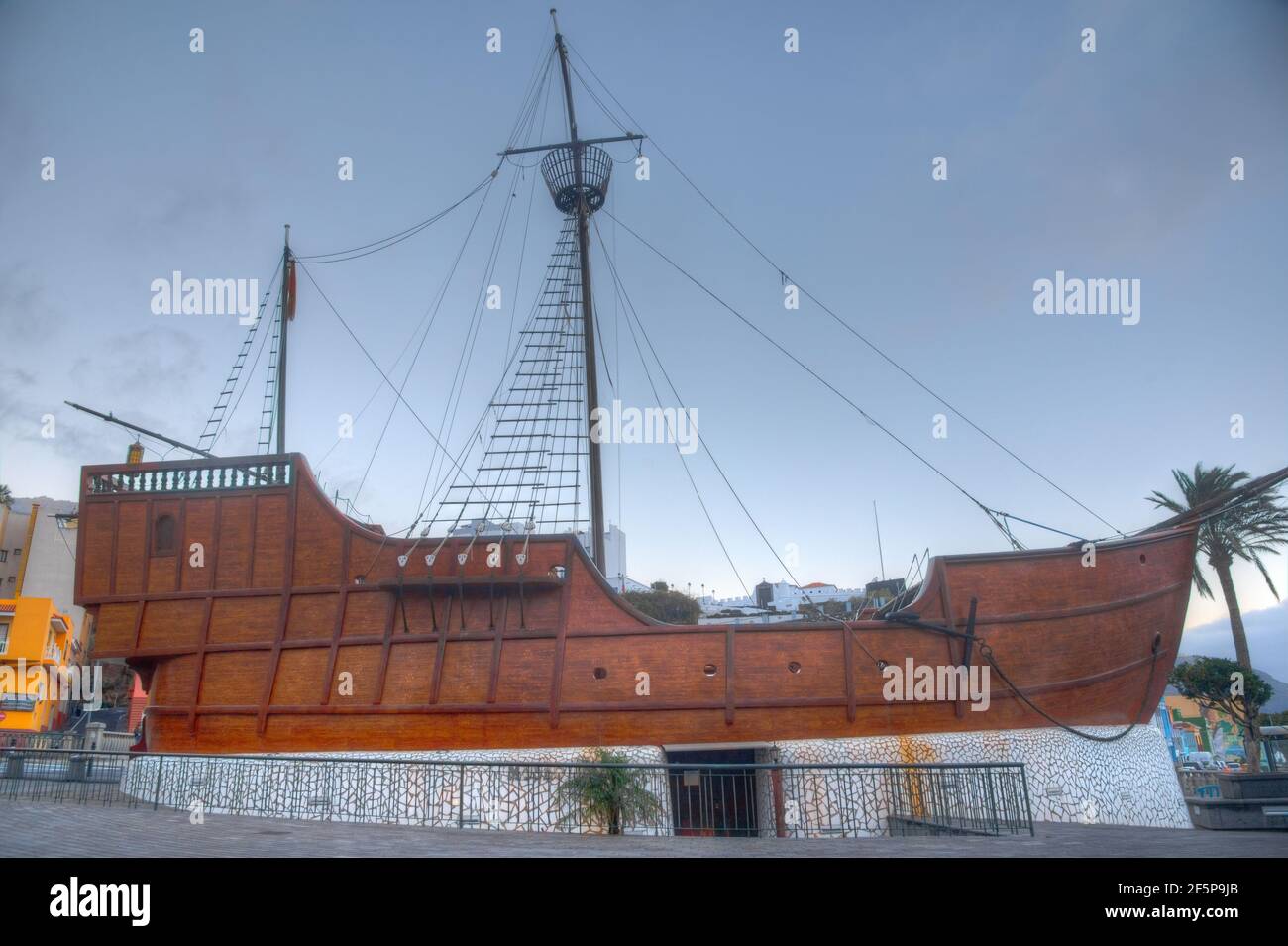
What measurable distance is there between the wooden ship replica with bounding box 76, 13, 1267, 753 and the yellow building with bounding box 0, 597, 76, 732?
23.3 m

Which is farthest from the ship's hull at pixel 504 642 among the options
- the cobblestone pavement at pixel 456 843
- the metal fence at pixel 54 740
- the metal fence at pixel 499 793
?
the metal fence at pixel 54 740

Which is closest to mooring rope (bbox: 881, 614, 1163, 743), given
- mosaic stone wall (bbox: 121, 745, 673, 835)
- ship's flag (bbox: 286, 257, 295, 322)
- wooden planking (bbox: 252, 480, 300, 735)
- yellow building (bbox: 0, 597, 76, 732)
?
mosaic stone wall (bbox: 121, 745, 673, 835)

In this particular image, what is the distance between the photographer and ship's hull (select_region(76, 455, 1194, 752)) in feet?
43.1

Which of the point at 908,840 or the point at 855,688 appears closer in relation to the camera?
the point at 908,840

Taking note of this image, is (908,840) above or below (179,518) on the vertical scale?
below

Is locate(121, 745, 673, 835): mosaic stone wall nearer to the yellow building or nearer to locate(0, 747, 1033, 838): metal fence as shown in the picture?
locate(0, 747, 1033, 838): metal fence

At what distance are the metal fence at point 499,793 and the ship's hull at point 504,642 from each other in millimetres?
950

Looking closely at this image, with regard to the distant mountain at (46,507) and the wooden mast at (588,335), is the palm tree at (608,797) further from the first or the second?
the distant mountain at (46,507)

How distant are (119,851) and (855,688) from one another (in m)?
9.99

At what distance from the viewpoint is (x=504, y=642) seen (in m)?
13.5

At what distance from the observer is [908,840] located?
9.00 metres
